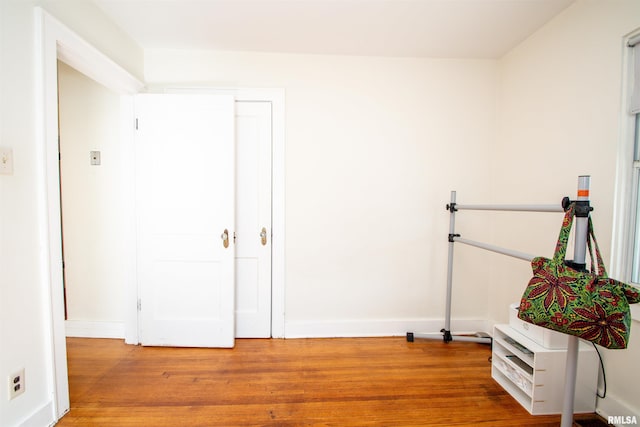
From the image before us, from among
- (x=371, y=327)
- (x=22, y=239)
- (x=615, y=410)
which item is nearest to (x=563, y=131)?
(x=615, y=410)

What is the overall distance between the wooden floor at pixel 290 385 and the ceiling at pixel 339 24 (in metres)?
2.57

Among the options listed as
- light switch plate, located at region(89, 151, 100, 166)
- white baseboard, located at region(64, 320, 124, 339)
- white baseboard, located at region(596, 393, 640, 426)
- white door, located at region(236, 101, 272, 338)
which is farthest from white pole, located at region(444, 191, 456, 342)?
light switch plate, located at region(89, 151, 100, 166)

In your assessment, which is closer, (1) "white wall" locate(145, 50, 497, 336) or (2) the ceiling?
(2) the ceiling

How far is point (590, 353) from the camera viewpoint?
152 centimetres

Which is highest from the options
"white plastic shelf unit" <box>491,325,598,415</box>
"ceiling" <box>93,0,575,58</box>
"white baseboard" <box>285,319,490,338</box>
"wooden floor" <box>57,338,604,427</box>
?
"ceiling" <box>93,0,575,58</box>

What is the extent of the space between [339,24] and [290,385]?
A: 2.60m

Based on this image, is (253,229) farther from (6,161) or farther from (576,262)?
(576,262)

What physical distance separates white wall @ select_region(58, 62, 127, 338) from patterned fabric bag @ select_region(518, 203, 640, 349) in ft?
9.08

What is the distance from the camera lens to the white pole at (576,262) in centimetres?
110

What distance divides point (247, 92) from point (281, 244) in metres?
1.39

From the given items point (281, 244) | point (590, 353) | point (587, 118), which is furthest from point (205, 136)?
point (590, 353)

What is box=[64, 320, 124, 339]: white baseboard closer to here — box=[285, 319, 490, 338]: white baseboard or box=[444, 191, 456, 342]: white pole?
box=[285, 319, 490, 338]: white baseboard

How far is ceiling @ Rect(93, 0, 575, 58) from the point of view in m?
1.75

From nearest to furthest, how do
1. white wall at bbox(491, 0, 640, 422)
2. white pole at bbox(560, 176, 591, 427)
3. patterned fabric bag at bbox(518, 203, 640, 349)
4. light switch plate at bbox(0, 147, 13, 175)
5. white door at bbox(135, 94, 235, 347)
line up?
patterned fabric bag at bbox(518, 203, 640, 349) < white pole at bbox(560, 176, 591, 427) < light switch plate at bbox(0, 147, 13, 175) < white wall at bbox(491, 0, 640, 422) < white door at bbox(135, 94, 235, 347)
